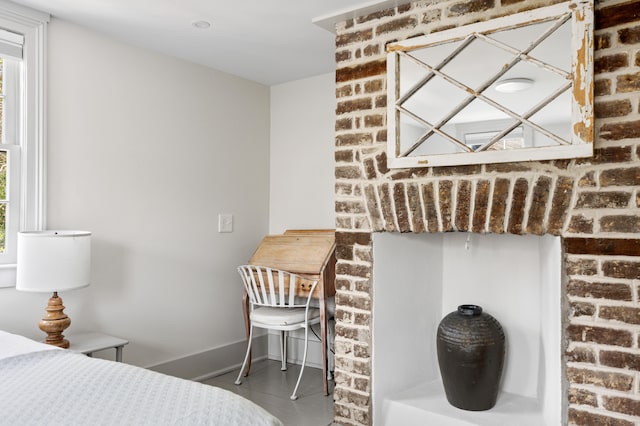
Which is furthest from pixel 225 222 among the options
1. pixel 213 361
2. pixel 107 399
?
pixel 107 399

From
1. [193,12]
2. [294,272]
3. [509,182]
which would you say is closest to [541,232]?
[509,182]

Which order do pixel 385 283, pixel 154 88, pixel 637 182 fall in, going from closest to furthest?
pixel 637 182 → pixel 385 283 → pixel 154 88

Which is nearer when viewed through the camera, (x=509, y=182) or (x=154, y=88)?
(x=509, y=182)

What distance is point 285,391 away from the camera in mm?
3277

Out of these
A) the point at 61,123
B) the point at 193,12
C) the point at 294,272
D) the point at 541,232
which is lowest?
the point at 294,272

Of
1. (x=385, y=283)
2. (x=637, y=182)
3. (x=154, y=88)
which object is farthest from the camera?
(x=154, y=88)

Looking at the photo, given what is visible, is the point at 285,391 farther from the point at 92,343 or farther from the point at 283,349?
the point at 92,343

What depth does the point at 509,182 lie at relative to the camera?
2.07 meters

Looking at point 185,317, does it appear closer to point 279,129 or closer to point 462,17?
point 279,129

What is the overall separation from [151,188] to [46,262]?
1.03 metres

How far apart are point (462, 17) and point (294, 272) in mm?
1924

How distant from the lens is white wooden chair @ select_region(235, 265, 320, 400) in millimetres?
3160

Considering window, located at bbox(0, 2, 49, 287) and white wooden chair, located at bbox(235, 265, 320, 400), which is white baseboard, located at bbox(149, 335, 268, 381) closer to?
white wooden chair, located at bbox(235, 265, 320, 400)

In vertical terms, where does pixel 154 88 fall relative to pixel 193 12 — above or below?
below
